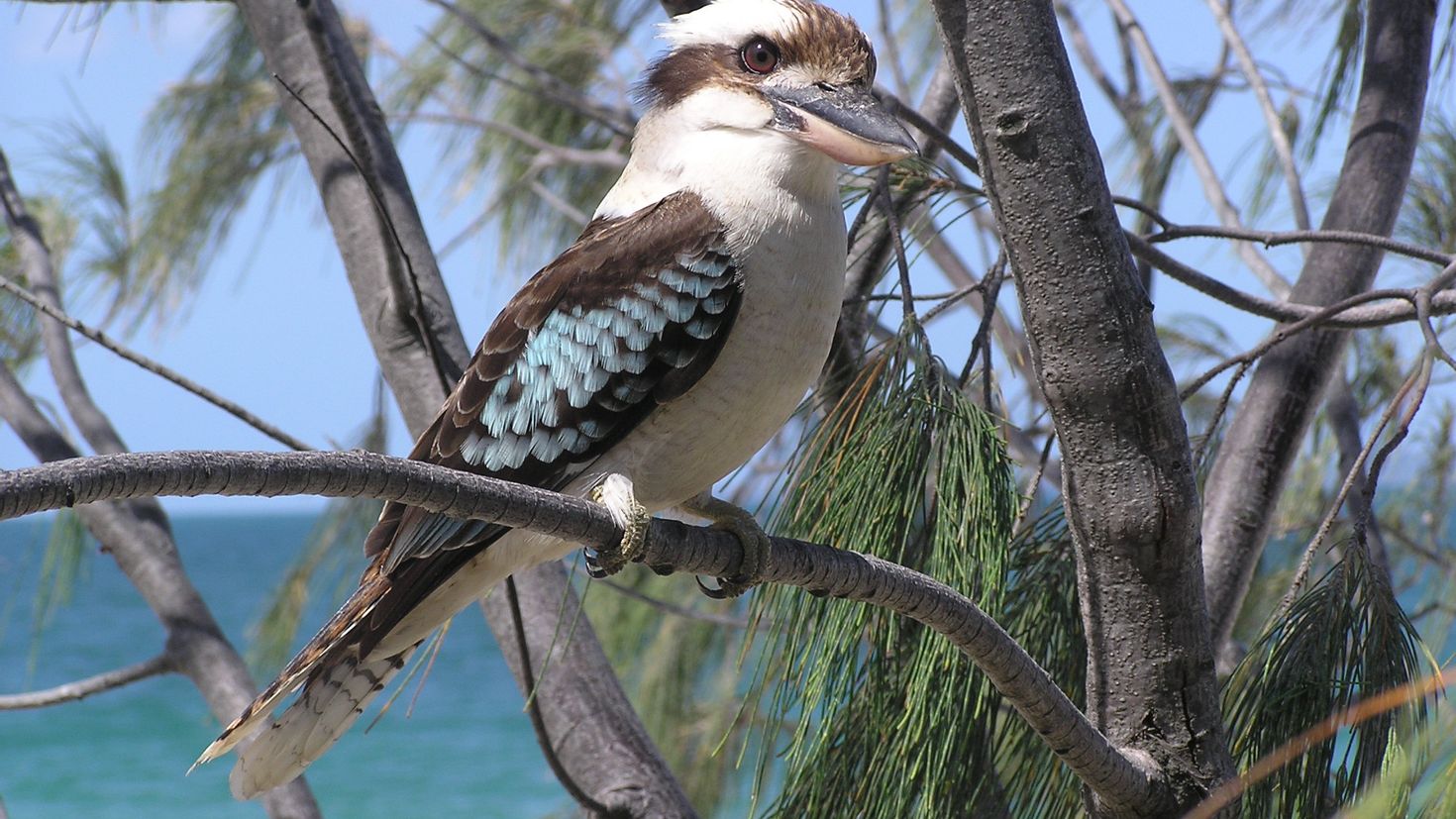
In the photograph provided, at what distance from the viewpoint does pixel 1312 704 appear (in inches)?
43.8

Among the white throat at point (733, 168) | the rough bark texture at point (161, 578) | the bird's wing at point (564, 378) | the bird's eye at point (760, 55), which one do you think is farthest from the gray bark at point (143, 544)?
the bird's eye at point (760, 55)

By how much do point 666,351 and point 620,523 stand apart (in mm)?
196

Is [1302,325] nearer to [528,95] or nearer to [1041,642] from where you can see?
[1041,642]

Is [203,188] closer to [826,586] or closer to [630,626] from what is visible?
[630,626]

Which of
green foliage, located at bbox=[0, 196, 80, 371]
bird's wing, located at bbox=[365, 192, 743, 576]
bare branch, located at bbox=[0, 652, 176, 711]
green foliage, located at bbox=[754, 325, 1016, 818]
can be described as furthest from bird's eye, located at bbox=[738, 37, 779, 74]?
green foliage, located at bbox=[0, 196, 80, 371]

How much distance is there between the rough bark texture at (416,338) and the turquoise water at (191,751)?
24.5 ft

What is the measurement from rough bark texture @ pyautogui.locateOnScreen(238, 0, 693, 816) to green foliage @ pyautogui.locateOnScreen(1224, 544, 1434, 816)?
72 centimetres

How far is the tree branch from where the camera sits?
0.64 m

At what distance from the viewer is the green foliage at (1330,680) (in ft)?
3.55

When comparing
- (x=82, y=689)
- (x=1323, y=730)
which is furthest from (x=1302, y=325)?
(x=82, y=689)

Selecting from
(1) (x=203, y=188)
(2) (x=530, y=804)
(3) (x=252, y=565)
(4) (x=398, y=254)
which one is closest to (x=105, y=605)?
(3) (x=252, y=565)

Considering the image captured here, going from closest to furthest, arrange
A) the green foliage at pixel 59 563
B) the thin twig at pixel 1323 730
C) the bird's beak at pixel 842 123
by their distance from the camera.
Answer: the thin twig at pixel 1323 730, the bird's beak at pixel 842 123, the green foliage at pixel 59 563

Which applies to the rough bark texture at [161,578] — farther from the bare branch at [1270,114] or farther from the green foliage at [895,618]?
the bare branch at [1270,114]

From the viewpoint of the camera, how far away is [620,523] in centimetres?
109
